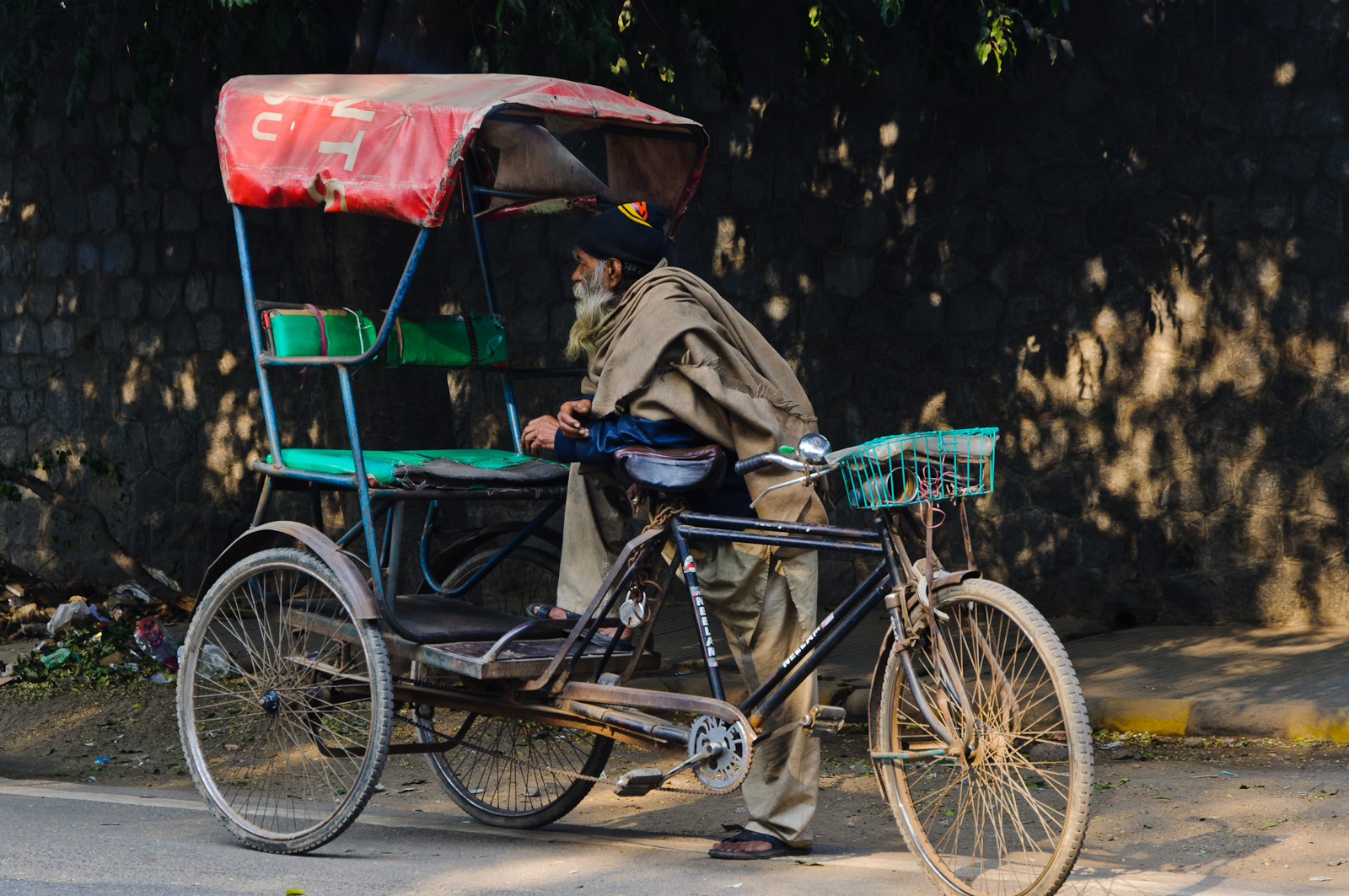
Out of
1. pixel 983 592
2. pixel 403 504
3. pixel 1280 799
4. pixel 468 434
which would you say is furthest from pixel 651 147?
pixel 468 434

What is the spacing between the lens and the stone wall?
268 inches

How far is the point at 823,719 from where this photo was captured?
358 centimetres

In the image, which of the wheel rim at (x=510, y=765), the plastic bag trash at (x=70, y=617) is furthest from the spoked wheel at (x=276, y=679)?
the plastic bag trash at (x=70, y=617)

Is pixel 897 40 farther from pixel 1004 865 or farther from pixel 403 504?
pixel 1004 865

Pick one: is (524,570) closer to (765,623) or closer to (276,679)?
(276,679)

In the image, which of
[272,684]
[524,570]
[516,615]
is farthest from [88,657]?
[516,615]

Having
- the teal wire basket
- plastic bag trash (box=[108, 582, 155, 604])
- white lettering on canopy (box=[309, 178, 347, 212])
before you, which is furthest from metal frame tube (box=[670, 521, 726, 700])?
plastic bag trash (box=[108, 582, 155, 604])

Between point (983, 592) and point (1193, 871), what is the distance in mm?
1160

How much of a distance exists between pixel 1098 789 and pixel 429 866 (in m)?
2.27

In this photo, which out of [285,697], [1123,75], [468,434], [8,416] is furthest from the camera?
[8,416]

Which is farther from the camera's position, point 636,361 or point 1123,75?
point 1123,75

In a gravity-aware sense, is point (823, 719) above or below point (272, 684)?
below

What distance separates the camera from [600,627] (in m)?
3.99

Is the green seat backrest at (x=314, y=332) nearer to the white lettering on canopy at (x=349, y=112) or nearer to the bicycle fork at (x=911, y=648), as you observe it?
the white lettering on canopy at (x=349, y=112)
